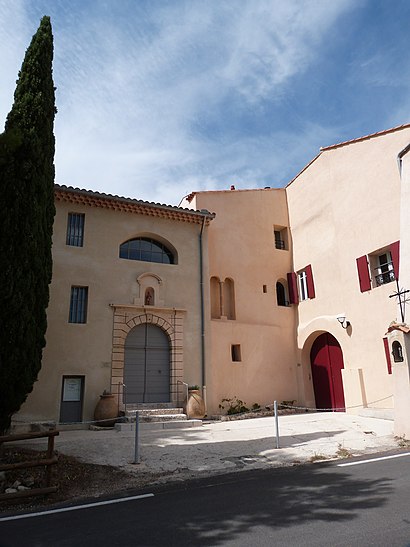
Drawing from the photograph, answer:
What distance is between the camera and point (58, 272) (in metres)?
13.5

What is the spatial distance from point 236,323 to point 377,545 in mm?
12408

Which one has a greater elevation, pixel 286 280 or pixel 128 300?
pixel 286 280

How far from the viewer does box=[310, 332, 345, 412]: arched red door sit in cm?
1498

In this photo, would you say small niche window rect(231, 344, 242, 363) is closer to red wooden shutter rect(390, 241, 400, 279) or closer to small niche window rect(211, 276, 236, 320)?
small niche window rect(211, 276, 236, 320)

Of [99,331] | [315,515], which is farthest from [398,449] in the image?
[99,331]

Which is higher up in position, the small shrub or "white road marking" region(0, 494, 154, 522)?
the small shrub

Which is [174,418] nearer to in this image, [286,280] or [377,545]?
[286,280]

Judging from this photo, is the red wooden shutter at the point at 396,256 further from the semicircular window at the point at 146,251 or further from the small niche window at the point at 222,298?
the semicircular window at the point at 146,251

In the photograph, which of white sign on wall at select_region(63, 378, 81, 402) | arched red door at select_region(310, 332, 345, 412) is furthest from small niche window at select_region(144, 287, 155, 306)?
arched red door at select_region(310, 332, 345, 412)

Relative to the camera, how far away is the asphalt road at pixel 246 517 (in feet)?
12.9

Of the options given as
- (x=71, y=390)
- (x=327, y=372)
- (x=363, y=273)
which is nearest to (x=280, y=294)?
(x=327, y=372)

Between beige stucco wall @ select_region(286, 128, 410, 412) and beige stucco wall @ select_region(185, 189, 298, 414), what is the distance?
0.82 m

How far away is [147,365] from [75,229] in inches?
215

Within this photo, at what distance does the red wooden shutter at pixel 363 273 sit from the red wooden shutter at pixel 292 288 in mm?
3700
